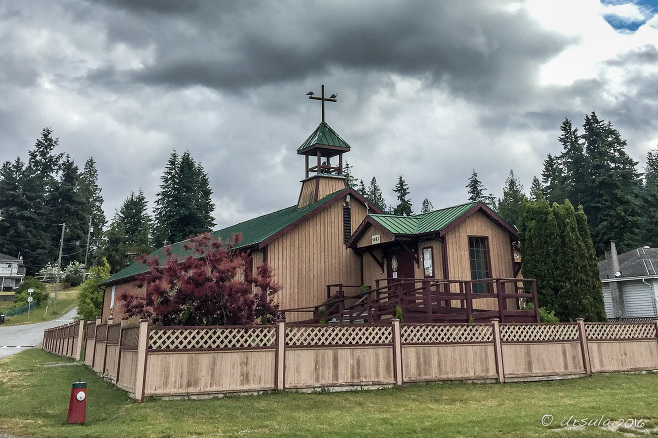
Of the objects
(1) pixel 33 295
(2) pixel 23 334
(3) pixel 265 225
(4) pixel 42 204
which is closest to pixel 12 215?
(4) pixel 42 204

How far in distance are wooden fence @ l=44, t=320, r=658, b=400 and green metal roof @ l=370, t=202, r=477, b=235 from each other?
5642mm

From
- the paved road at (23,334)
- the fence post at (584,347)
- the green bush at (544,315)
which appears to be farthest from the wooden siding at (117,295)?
the fence post at (584,347)

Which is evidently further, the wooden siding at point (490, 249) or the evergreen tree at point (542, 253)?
the evergreen tree at point (542, 253)

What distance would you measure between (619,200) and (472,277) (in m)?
37.5

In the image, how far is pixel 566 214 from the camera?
21.6 metres

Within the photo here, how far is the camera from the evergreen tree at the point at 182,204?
206 ft

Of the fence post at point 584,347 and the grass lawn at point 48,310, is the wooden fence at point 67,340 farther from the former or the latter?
the grass lawn at point 48,310

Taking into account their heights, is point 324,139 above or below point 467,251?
above

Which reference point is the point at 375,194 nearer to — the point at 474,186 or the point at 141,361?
the point at 474,186

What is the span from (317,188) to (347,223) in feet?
9.97

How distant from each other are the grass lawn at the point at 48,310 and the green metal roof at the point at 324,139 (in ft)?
121

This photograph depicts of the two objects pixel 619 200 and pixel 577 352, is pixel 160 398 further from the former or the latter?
pixel 619 200

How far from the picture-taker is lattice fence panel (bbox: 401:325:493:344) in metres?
13.5

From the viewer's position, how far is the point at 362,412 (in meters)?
10.2
